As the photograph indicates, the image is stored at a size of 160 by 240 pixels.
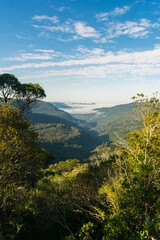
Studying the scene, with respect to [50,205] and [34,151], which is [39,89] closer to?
[34,151]

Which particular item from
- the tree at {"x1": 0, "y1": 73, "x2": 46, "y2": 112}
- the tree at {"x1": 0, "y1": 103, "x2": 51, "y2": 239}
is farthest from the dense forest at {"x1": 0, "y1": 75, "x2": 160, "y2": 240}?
the tree at {"x1": 0, "y1": 73, "x2": 46, "y2": 112}

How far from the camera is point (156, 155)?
903 centimetres

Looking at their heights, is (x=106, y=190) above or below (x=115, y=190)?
below

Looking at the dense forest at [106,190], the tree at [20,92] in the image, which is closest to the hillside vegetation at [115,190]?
the dense forest at [106,190]

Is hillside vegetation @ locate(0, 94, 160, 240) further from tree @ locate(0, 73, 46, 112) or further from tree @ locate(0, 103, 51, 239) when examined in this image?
tree @ locate(0, 73, 46, 112)

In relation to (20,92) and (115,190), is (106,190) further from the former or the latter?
(20,92)

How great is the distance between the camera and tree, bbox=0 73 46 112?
20834 millimetres

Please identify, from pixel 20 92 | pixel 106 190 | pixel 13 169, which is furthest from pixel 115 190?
pixel 20 92

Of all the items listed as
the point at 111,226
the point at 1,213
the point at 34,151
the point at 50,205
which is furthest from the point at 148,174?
the point at 50,205

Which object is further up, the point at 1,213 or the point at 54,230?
the point at 1,213

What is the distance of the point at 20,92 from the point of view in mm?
22594

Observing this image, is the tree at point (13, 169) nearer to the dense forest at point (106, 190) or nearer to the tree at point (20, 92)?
the dense forest at point (106, 190)

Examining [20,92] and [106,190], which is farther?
[20,92]

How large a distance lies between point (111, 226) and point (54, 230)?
1203 centimetres
